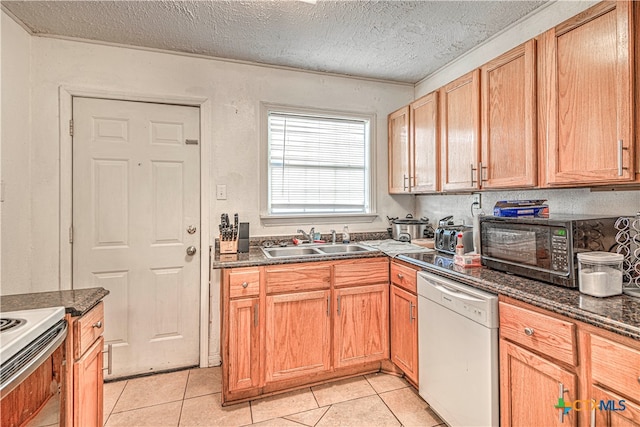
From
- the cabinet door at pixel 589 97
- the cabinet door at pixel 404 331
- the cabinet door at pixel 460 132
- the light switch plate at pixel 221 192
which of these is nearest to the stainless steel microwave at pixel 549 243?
the cabinet door at pixel 589 97

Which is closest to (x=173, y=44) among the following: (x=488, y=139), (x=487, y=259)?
(x=488, y=139)

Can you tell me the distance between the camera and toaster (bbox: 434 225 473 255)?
2.09m

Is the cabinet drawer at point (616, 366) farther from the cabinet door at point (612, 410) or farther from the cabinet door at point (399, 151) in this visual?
the cabinet door at point (399, 151)

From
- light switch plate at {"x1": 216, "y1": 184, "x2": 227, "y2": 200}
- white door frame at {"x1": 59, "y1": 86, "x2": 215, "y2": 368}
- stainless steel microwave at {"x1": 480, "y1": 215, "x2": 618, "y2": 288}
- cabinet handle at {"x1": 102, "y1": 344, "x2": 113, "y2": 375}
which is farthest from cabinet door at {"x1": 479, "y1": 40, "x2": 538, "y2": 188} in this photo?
cabinet handle at {"x1": 102, "y1": 344, "x2": 113, "y2": 375}

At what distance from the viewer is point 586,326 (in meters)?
1.09

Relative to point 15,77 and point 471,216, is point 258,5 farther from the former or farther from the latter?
point 471,216

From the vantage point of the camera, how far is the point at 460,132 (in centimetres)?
211

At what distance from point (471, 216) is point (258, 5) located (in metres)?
2.12

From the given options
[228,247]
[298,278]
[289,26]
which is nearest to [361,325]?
[298,278]

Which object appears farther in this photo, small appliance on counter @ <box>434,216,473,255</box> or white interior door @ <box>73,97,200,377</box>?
white interior door @ <box>73,97,200,377</box>

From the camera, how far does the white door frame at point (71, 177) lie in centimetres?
219

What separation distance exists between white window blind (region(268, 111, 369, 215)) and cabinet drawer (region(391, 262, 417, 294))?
2.90 feet

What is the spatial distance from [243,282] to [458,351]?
4.22ft

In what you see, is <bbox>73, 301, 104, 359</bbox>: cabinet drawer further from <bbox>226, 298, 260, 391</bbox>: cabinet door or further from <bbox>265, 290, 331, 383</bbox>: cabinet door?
<bbox>265, 290, 331, 383</bbox>: cabinet door
